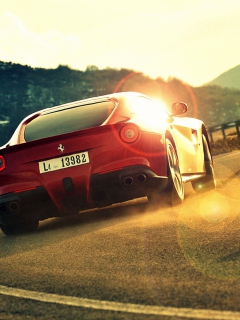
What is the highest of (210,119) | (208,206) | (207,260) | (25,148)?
(25,148)

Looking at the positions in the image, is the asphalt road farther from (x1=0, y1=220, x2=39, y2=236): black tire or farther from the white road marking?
(x1=0, y1=220, x2=39, y2=236): black tire

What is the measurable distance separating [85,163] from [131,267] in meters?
2.54

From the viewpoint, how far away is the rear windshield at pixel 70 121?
302 inches

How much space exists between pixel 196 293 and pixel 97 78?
15241 cm

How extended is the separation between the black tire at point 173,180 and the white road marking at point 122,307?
332cm

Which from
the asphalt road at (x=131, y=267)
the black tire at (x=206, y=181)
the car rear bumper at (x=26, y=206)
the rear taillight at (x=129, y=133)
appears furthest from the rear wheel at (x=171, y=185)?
the black tire at (x=206, y=181)

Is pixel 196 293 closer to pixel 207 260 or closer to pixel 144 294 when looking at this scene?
pixel 144 294

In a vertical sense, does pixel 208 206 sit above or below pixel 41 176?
below

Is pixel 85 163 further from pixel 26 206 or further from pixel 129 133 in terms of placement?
pixel 26 206

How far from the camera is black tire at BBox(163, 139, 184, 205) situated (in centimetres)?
780

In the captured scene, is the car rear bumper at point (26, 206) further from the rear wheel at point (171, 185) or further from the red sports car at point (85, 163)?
the rear wheel at point (171, 185)

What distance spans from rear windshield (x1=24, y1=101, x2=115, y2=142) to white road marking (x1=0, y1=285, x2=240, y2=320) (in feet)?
10.2

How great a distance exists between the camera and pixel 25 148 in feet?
24.8

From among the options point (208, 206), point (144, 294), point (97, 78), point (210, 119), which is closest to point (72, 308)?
point (144, 294)
